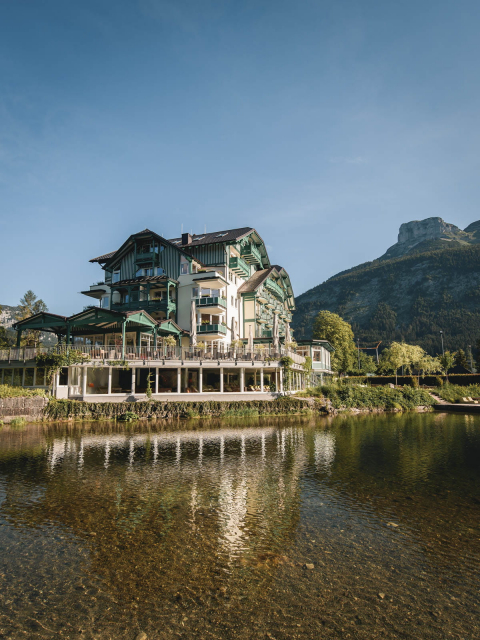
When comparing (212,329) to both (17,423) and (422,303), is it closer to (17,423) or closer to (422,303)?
(17,423)

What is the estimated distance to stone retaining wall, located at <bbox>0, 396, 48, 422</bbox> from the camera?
28234 mm

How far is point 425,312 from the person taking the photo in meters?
160

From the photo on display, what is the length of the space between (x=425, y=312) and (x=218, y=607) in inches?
6699

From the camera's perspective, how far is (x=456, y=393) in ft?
166

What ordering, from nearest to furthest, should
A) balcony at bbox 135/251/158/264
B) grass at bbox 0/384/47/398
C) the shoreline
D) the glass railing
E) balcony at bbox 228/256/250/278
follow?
grass at bbox 0/384/47/398
the shoreline
the glass railing
balcony at bbox 135/251/158/264
balcony at bbox 228/256/250/278

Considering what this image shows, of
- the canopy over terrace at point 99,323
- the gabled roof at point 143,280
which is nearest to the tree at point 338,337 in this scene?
the gabled roof at point 143,280

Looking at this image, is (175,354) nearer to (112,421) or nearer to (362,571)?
(112,421)

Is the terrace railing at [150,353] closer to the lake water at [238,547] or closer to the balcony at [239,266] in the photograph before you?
the balcony at [239,266]

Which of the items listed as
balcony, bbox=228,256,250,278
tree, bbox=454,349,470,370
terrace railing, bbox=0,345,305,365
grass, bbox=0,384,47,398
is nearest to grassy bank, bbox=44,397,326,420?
grass, bbox=0,384,47,398

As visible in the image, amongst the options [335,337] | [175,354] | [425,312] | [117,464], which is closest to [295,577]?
[117,464]

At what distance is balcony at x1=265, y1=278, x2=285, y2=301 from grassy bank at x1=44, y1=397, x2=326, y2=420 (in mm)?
21459

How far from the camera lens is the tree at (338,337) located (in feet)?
225

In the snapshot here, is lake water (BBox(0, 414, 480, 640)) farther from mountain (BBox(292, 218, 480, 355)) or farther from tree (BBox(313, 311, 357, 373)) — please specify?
mountain (BBox(292, 218, 480, 355))

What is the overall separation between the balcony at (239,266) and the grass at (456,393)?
90.1ft
